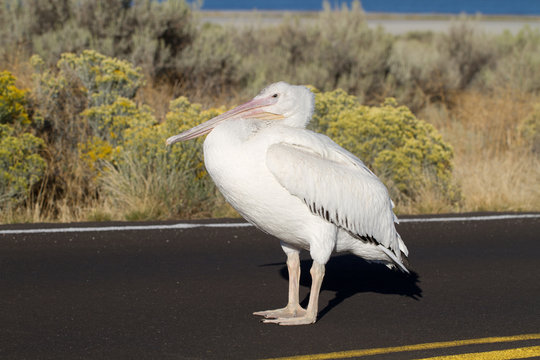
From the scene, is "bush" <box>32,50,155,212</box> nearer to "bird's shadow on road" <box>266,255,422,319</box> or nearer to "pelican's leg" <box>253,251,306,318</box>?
"bird's shadow on road" <box>266,255,422,319</box>

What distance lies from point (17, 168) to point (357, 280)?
15.5 ft

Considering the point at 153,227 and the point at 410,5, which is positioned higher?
the point at 153,227

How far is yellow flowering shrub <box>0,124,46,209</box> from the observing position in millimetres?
8867

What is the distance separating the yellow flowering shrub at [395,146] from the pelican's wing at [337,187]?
4849 millimetres

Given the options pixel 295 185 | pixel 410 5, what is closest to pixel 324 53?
pixel 295 185

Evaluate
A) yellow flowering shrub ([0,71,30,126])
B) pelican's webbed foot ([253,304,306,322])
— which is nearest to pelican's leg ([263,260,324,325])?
pelican's webbed foot ([253,304,306,322])

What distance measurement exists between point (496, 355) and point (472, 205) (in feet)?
18.4

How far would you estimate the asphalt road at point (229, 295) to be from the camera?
4.44 m

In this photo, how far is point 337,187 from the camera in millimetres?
4699

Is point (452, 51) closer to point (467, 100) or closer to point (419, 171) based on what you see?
point (467, 100)

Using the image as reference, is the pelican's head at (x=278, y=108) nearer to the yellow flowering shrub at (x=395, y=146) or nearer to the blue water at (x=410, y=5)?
the yellow flowering shrub at (x=395, y=146)

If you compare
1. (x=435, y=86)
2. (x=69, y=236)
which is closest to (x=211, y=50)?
(x=435, y=86)

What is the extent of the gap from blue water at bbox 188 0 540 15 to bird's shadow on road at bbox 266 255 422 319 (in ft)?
356

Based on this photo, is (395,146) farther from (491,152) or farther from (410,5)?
(410,5)
